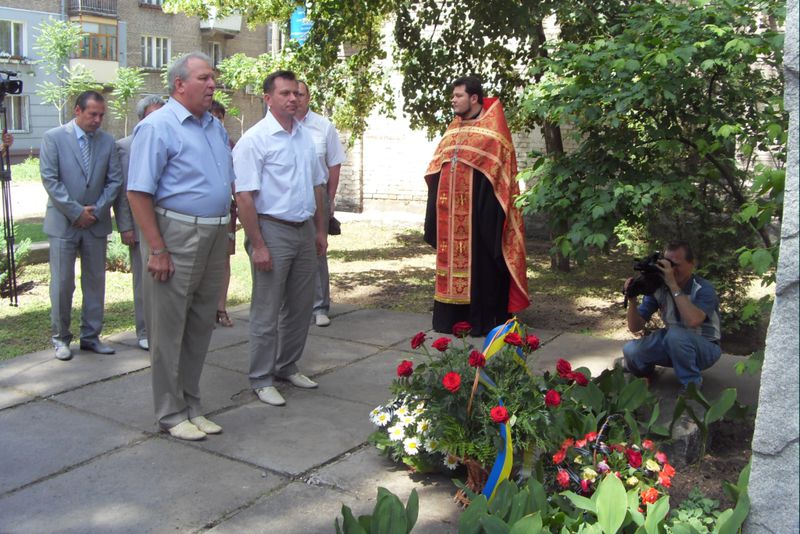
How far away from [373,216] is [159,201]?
11.4 metres

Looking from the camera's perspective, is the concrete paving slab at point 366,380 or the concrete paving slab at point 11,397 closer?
the concrete paving slab at point 11,397

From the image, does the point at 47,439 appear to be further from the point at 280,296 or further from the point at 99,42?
the point at 99,42

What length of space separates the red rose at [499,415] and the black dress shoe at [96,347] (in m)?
3.73

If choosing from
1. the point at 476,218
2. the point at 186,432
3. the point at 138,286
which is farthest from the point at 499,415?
the point at 138,286

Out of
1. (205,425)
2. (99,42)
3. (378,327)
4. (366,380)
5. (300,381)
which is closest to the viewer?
(205,425)

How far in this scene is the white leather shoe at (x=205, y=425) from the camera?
15.0ft

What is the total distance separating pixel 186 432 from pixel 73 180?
2490 millimetres

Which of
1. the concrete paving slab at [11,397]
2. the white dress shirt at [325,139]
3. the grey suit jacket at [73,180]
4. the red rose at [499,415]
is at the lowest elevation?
the concrete paving slab at [11,397]

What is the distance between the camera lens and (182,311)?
4.43m

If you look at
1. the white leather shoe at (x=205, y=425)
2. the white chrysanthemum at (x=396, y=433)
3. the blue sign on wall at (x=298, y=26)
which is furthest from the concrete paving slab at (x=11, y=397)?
the blue sign on wall at (x=298, y=26)

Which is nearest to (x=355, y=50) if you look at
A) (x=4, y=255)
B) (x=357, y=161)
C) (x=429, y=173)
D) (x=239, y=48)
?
(x=357, y=161)

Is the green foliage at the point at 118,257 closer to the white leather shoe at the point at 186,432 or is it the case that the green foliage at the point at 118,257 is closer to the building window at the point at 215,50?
the white leather shoe at the point at 186,432

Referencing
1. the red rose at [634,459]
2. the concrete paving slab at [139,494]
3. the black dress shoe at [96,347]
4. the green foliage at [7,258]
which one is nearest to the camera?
the red rose at [634,459]

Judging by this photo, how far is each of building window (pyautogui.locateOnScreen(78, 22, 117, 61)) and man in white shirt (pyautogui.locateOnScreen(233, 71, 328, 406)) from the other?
1320 inches
